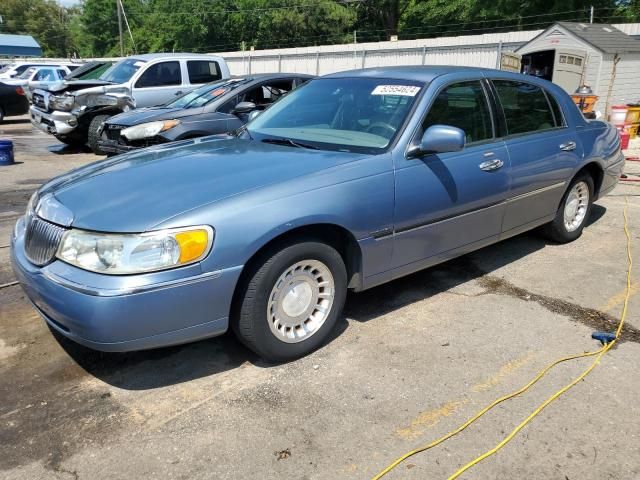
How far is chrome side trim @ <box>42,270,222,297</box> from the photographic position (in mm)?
2645

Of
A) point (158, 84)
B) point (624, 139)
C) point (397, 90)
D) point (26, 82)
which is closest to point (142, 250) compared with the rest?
point (397, 90)

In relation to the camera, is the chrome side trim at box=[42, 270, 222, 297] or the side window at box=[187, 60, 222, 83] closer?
the chrome side trim at box=[42, 270, 222, 297]

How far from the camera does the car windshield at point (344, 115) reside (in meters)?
3.76

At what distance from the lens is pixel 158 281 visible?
2695 millimetres

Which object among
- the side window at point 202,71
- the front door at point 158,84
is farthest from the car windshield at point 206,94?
the side window at point 202,71

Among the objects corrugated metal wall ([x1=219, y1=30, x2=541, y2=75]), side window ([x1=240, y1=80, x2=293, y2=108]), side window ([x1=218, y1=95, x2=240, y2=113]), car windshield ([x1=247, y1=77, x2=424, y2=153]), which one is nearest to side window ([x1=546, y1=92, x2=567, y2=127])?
car windshield ([x1=247, y1=77, x2=424, y2=153])

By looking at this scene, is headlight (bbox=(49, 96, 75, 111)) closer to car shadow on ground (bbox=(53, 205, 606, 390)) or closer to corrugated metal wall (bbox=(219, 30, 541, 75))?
car shadow on ground (bbox=(53, 205, 606, 390))

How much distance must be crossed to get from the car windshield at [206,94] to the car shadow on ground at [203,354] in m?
4.94

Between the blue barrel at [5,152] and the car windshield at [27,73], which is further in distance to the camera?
the car windshield at [27,73]

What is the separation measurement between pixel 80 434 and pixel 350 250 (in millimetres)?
1786

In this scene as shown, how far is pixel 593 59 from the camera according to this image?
41.5 ft

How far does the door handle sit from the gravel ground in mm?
980

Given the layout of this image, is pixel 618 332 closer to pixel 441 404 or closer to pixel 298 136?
pixel 441 404

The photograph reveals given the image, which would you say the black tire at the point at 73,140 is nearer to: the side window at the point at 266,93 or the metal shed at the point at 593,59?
the side window at the point at 266,93
